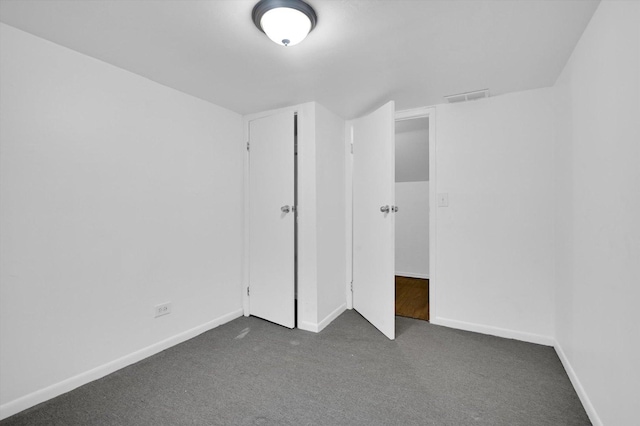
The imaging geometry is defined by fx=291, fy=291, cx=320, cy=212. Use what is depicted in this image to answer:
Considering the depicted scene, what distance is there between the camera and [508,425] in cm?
139

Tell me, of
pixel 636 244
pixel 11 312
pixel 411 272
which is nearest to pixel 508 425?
pixel 636 244

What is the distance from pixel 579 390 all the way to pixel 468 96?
6.81 ft

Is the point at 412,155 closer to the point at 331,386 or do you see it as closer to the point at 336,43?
the point at 336,43

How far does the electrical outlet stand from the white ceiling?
5.42ft

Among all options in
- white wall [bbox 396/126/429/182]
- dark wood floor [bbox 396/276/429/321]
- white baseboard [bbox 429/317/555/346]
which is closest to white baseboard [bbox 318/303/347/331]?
dark wood floor [bbox 396/276/429/321]

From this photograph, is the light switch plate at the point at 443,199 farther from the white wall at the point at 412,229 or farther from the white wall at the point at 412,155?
the white wall at the point at 412,229

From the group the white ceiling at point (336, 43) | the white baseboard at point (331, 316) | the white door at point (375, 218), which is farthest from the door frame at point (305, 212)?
the white door at point (375, 218)

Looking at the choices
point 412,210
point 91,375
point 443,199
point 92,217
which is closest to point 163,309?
point 91,375

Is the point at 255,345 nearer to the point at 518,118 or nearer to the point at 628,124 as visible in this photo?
the point at 628,124

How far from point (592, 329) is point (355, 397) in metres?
1.24

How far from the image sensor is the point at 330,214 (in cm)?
275

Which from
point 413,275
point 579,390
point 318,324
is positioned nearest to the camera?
point 579,390

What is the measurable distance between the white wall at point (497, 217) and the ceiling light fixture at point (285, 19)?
1641mm

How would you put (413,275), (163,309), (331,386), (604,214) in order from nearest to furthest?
(604,214) < (331,386) < (163,309) < (413,275)
